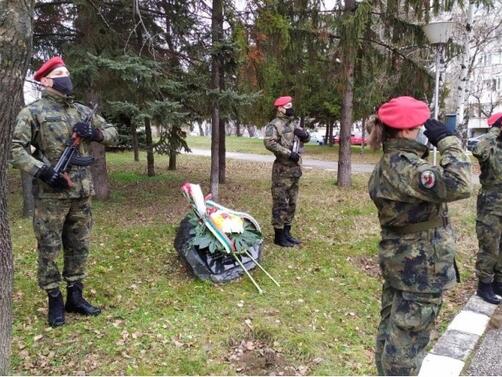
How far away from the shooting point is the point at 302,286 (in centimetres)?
496

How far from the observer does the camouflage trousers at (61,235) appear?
3.73 metres

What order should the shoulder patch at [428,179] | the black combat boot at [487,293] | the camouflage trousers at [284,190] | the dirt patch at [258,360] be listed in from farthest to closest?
the camouflage trousers at [284,190] < the black combat boot at [487,293] < the dirt patch at [258,360] < the shoulder patch at [428,179]

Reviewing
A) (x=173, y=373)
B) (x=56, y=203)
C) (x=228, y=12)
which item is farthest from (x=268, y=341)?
(x=228, y=12)

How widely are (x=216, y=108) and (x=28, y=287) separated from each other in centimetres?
402

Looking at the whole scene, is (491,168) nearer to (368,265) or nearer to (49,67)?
(368,265)

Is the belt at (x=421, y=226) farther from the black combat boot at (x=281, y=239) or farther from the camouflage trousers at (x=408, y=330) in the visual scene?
the black combat boot at (x=281, y=239)

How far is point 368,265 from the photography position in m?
5.76

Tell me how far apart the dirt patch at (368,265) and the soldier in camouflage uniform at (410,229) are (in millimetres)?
2796

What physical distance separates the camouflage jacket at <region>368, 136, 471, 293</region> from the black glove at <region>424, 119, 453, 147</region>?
30 millimetres

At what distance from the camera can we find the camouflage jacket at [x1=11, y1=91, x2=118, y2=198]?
3541 mm

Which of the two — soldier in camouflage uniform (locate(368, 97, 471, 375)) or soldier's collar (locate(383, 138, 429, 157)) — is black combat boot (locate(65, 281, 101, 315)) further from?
soldier's collar (locate(383, 138, 429, 157))

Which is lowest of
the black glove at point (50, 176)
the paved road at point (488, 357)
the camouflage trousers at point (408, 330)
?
the paved road at point (488, 357)

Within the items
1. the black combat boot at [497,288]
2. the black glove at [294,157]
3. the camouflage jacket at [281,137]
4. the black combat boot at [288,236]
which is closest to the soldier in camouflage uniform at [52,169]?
the camouflage jacket at [281,137]

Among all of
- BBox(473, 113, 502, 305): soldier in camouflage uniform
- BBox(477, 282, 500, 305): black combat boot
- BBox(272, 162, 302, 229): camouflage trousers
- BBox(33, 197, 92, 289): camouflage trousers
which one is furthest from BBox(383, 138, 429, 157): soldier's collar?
BBox(272, 162, 302, 229): camouflage trousers
